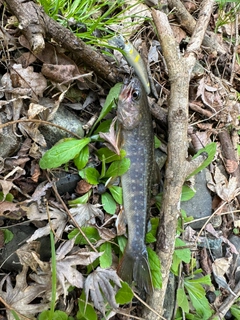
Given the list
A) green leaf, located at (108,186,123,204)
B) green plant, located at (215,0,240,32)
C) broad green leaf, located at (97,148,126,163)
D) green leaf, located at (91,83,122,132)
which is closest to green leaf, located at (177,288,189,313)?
green leaf, located at (108,186,123,204)

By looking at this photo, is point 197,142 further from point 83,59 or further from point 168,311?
point 168,311

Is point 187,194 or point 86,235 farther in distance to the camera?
point 187,194

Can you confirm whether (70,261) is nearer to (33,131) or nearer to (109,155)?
(109,155)

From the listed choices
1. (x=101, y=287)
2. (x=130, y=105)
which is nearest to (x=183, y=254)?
(x=101, y=287)

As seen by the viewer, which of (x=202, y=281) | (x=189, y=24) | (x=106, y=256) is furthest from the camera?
(x=189, y=24)

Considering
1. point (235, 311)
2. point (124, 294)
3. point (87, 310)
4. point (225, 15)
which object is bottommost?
point (235, 311)

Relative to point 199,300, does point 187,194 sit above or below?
above

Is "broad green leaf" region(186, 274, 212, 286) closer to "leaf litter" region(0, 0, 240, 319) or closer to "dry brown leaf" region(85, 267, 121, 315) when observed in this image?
"leaf litter" region(0, 0, 240, 319)

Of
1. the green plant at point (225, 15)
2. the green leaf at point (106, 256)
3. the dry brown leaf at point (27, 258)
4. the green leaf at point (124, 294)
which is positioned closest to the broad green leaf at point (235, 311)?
the green leaf at point (124, 294)
